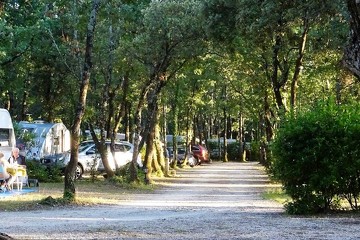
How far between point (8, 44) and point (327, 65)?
43.4ft

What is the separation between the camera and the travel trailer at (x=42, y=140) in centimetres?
2544

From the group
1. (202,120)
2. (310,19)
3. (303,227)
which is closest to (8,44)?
(310,19)

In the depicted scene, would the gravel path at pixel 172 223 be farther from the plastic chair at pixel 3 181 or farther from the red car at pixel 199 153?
the red car at pixel 199 153

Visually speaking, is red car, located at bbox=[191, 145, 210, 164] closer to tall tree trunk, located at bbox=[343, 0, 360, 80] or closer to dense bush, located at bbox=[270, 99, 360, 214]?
dense bush, located at bbox=[270, 99, 360, 214]

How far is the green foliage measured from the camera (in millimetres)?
23538

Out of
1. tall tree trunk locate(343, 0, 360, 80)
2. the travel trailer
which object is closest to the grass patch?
the travel trailer

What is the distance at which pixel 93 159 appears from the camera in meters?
26.7

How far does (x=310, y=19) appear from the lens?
62.2 feet

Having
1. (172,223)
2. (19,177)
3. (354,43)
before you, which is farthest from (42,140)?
(354,43)

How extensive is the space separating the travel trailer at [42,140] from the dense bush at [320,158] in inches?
540

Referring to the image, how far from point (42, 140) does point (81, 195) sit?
8641mm

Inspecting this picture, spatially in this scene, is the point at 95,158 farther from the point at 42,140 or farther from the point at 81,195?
the point at 81,195

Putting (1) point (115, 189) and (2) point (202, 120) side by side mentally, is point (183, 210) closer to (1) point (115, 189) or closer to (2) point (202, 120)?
(1) point (115, 189)

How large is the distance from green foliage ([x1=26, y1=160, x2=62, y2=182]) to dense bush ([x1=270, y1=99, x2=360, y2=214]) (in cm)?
1240
